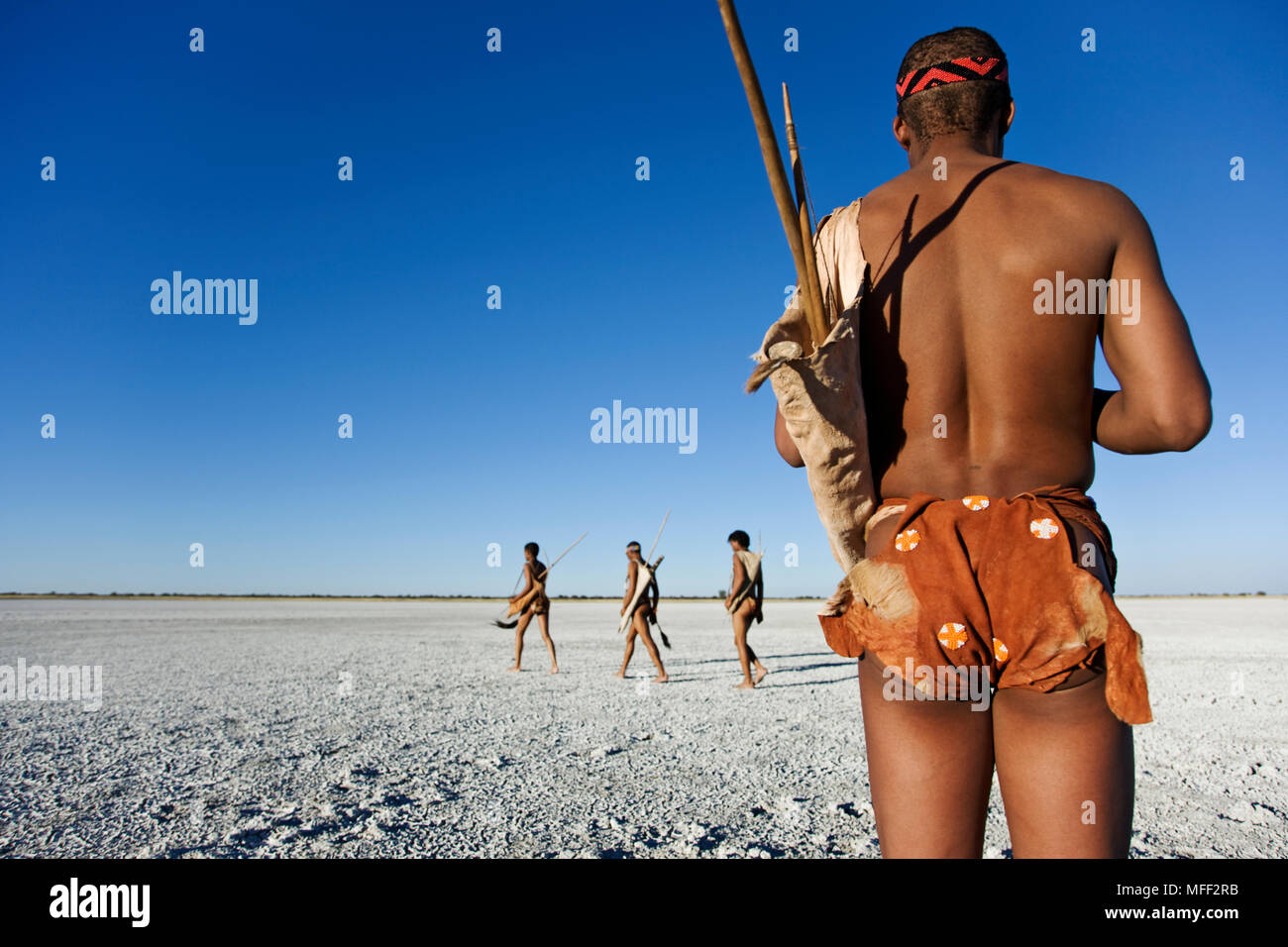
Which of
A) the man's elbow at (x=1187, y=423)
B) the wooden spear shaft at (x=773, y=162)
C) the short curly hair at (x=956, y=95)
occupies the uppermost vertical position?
the short curly hair at (x=956, y=95)

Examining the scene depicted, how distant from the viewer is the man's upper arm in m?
1.46

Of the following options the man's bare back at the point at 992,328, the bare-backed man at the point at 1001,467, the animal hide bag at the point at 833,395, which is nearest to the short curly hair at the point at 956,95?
the bare-backed man at the point at 1001,467

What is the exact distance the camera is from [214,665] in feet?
43.5

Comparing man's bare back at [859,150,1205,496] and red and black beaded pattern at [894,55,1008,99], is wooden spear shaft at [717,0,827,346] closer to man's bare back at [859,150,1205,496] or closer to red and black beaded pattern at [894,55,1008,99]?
man's bare back at [859,150,1205,496]

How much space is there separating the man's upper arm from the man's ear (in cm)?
49

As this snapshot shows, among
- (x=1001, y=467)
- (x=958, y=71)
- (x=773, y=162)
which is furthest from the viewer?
(x=958, y=71)

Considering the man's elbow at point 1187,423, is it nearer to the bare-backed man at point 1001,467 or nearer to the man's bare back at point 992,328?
the bare-backed man at point 1001,467

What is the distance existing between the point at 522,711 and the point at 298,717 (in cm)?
244

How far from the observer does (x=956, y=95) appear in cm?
174

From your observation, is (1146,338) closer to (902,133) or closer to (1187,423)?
(1187,423)

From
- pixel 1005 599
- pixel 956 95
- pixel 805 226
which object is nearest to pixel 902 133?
pixel 956 95

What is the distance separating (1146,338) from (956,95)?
27.7 inches

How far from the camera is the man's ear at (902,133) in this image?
73.2 inches

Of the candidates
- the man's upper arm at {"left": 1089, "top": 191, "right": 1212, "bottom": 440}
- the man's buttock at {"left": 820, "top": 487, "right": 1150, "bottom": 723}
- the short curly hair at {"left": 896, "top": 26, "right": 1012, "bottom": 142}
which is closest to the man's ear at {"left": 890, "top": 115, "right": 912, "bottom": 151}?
the short curly hair at {"left": 896, "top": 26, "right": 1012, "bottom": 142}
